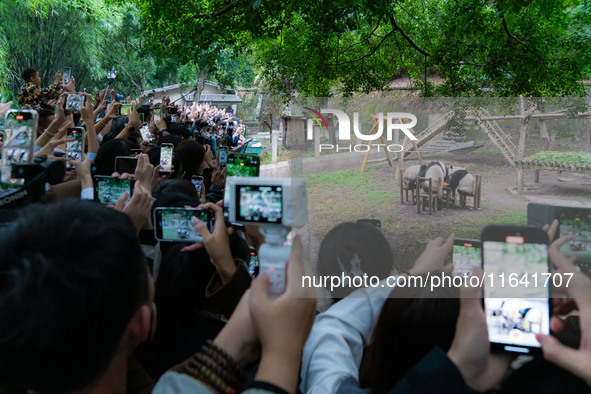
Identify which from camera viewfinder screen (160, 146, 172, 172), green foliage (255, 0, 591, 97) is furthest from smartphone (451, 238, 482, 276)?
green foliage (255, 0, 591, 97)

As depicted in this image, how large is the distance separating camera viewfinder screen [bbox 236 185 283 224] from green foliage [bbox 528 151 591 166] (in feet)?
7.24

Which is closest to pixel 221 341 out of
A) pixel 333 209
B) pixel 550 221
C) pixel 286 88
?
pixel 550 221

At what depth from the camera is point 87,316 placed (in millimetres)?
906

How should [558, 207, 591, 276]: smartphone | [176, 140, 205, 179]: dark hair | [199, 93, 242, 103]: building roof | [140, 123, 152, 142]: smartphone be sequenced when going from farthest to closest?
[199, 93, 242, 103]: building roof
[140, 123, 152, 142]: smartphone
[176, 140, 205, 179]: dark hair
[558, 207, 591, 276]: smartphone

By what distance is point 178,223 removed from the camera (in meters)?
1.94

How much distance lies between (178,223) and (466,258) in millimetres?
1068

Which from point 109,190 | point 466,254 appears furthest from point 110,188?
point 466,254

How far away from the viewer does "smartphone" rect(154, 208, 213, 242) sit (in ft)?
6.23

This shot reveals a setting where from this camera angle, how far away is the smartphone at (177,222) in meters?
1.90

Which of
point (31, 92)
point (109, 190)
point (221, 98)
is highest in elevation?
point (221, 98)

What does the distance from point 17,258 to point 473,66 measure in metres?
5.64

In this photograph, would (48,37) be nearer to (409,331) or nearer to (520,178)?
(520,178)

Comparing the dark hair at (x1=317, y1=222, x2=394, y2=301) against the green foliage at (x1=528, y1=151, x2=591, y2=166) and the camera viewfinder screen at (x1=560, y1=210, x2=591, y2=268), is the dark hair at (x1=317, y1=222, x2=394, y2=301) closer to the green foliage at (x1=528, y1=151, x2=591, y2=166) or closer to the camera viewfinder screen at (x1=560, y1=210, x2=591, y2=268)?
the camera viewfinder screen at (x1=560, y1=210, x2=591, y2=268)

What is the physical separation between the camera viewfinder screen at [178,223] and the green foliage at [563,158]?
201 centimetres
